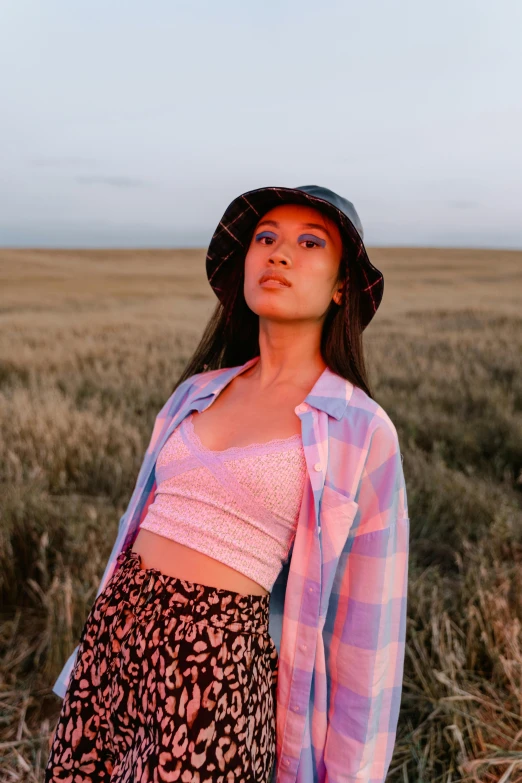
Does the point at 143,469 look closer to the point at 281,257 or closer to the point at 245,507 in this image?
the point at 245,507

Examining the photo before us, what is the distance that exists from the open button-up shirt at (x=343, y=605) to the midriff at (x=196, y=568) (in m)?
0.11

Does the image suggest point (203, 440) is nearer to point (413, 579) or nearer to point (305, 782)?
point (305, 782)

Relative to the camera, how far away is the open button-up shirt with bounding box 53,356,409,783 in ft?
4.63

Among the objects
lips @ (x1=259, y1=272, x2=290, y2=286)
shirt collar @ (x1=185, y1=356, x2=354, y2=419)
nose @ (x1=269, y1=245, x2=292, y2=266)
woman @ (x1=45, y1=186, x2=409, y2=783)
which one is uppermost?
nose @ (x1=269, y1=245, x2=292, y2=266)

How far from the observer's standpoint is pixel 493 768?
2.01 metres

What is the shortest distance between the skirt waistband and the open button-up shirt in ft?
0.34

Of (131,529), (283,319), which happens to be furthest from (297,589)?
(283,319)

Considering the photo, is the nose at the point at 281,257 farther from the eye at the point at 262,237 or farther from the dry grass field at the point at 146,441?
the dry grass field at the point at 146,441

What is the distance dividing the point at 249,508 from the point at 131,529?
Answer: 0.48 meters

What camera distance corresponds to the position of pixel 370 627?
4.66 ft

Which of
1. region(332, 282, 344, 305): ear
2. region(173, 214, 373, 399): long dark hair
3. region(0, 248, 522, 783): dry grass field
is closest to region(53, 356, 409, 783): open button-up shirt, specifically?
region(173, 214, 373, 399): long dark hair

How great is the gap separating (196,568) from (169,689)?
25 cm

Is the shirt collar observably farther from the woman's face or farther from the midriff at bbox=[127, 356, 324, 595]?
the woman's face

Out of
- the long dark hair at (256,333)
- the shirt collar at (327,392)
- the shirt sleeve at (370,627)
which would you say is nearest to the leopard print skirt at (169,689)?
the shirt sleeve at (370,627)
